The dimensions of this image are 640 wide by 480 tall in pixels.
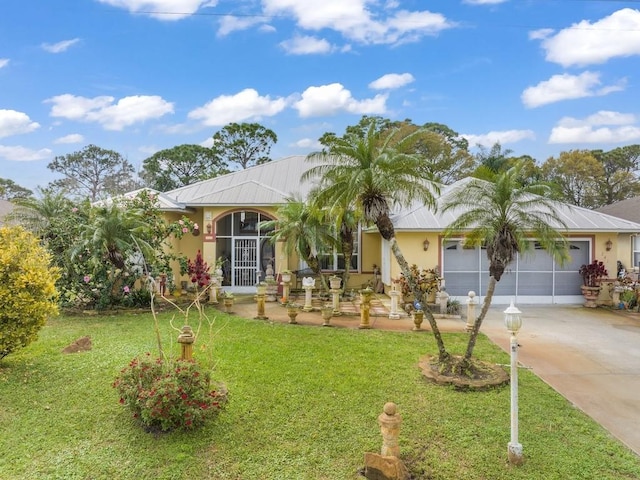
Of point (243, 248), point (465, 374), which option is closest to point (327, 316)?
point (465, 374)

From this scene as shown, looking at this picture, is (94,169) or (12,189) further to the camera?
(12,189)

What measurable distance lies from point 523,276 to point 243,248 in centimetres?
1135

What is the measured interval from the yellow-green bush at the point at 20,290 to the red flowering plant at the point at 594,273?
16381mm

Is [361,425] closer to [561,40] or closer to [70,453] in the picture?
[70,453]

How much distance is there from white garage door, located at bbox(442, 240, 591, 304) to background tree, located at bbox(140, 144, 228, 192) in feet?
104

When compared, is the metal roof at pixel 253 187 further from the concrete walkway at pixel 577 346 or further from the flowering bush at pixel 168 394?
the flowering bush at pixel 168 394

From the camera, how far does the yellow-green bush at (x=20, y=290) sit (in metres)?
6.96

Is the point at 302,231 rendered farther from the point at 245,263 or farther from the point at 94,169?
the point at 94,169

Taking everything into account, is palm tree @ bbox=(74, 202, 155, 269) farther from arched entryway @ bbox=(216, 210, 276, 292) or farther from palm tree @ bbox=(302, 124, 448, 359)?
palm tree @ bbox=(302, 124, 448, 359)

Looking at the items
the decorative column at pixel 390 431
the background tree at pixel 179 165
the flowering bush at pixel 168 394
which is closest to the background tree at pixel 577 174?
the background tree at pixel 179 165

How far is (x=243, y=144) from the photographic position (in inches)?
1634

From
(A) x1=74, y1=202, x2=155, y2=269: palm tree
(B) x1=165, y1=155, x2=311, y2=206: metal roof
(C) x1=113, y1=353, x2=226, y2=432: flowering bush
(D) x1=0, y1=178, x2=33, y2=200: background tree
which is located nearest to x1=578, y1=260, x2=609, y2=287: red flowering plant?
(B) x1=165, y1=155, x2=311, y2=206: metal roof

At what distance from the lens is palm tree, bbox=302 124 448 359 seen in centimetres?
764

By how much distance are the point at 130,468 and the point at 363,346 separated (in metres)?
5.51
